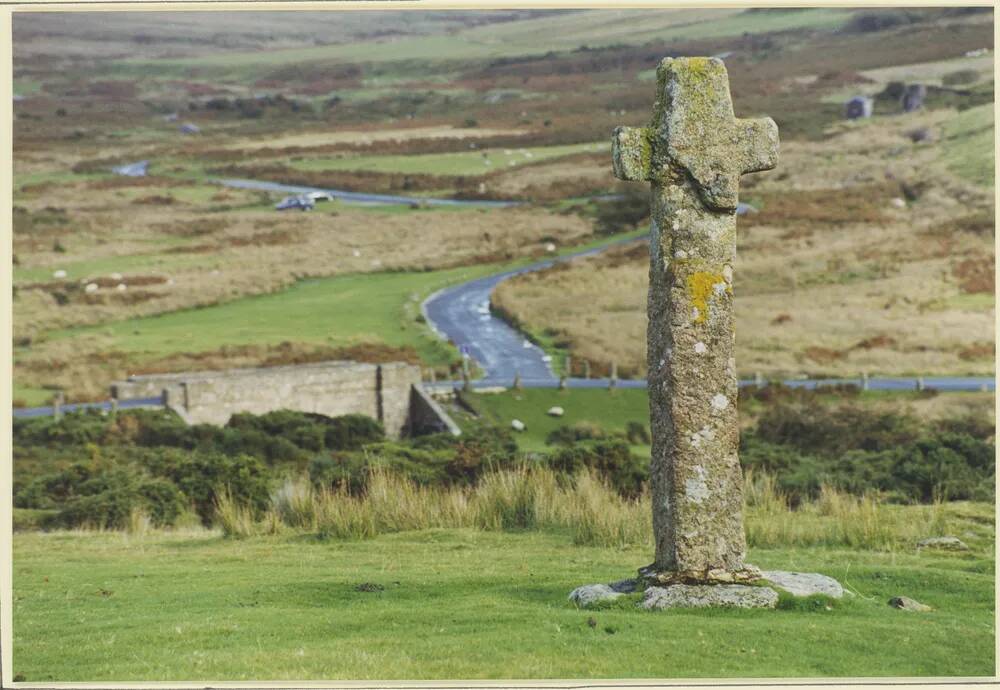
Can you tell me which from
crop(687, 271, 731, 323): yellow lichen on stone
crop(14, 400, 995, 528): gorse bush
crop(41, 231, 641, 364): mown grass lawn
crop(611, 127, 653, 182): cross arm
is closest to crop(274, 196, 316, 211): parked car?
crop(41, 231, 641, 364): mown grass lawn

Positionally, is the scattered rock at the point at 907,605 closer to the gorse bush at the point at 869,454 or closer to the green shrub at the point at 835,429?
the gorse bush at the point at 869,454

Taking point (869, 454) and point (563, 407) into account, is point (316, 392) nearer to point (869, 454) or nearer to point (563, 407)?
point (563, 407)

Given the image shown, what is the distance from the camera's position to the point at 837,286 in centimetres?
8544

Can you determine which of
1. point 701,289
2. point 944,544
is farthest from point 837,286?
point 701,289

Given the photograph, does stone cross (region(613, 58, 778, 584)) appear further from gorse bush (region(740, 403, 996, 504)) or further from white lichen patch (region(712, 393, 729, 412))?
gorse bush (region(740, 403, 996, 504))

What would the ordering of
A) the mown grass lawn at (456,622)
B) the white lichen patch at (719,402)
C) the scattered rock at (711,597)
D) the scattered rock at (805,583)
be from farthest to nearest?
the scattered rock at (805,583) → the white lichen patch at (719,402) → the scattered rock at (711,597) → the mown grass lawn at (456,622)

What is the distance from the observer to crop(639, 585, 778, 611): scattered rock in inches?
572

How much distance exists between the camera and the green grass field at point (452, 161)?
151625 millimetres

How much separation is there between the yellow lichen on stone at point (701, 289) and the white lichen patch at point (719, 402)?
722 millimetres

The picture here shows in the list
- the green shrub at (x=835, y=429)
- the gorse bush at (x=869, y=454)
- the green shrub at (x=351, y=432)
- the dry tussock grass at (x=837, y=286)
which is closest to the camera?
the gorse bush at (x=869, y=454)

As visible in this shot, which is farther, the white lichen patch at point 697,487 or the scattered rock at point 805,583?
the scattered rock at point 805,583

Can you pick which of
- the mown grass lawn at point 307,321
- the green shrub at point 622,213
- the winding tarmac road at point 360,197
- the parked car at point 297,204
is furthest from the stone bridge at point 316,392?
the parked car at point 297,204

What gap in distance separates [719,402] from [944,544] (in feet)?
21.6

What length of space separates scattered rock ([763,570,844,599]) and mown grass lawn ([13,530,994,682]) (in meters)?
0.22
